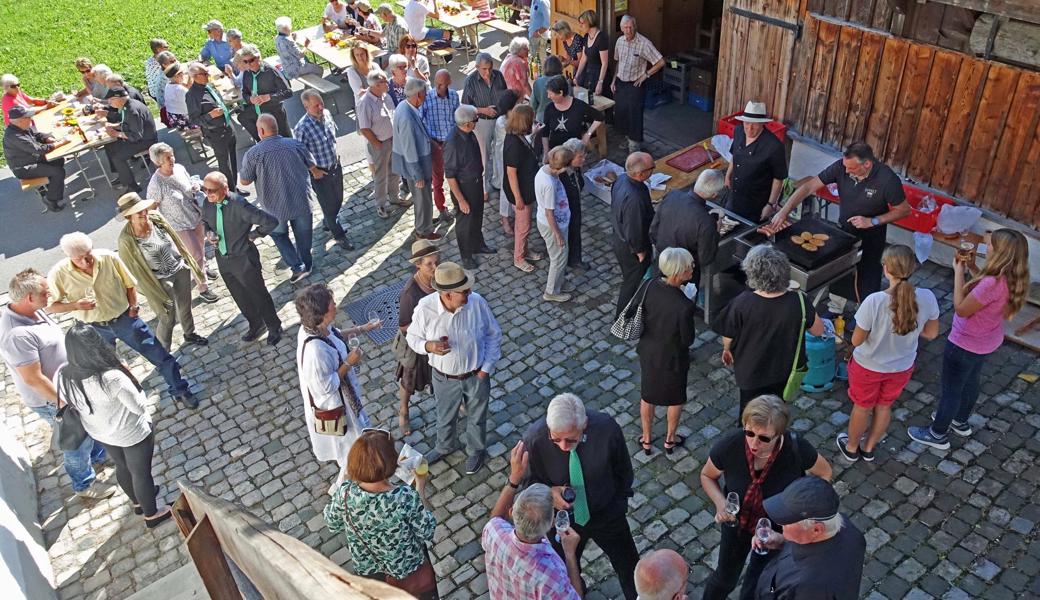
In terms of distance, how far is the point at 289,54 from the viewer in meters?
12.8

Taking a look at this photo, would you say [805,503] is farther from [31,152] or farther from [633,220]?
[31,152]

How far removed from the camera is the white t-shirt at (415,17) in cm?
1382

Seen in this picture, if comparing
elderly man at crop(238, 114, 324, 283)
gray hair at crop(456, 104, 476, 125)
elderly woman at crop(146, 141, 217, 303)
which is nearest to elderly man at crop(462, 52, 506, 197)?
gray hair at crop(456, 104, 476, 125)

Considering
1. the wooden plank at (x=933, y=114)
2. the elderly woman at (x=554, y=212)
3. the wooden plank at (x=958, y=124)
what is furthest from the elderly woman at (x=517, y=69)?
the wooden plank at (x=958, y=124)

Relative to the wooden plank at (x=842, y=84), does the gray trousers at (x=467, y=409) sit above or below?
below

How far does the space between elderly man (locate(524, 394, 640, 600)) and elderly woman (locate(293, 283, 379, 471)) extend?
1.62 metres

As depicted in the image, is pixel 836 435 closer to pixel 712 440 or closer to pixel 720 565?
pixel 712 440

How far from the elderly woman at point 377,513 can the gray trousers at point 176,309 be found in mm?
4361

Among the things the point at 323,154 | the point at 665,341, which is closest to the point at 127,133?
the point at 323,154

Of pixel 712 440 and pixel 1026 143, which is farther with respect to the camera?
pixel 1026 143

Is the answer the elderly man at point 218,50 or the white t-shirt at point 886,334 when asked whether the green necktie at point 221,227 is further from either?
the elderly man at point 218,50

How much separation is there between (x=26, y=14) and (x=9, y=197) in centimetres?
972

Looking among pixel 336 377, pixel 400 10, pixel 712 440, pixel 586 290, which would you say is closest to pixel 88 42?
pixel 400 10

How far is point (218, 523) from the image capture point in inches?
94.0
